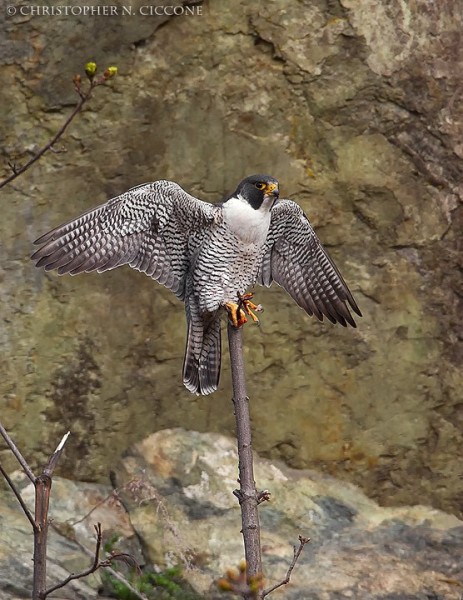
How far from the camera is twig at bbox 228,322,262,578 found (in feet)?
9.93

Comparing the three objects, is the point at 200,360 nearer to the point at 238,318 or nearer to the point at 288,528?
the point at 238,318

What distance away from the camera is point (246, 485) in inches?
124

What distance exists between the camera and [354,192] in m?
5.71

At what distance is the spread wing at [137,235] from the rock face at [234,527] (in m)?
1.29

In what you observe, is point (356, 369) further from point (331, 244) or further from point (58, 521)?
point (58, 521)

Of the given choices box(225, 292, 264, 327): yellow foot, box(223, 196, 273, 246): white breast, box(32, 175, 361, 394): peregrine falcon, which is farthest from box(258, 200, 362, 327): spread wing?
box(225, 292, 264, 327): yellow foot

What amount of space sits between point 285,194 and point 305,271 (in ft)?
3.06

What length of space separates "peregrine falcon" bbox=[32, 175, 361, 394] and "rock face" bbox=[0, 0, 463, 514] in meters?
1.03

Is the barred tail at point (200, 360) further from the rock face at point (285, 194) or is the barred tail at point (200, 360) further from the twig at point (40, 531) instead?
the twig at point (40, 531)

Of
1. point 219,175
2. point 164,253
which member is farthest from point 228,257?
point 219,175

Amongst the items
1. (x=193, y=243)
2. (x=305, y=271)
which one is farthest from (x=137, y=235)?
(x=305, y=271)

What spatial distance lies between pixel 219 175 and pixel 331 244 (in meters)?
0.66

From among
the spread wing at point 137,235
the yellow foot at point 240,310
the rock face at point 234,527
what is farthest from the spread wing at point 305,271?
the rock face at point 234,527

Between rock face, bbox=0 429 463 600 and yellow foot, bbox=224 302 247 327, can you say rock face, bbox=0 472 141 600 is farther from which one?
yellow foot, bbox=224 302 247 327
